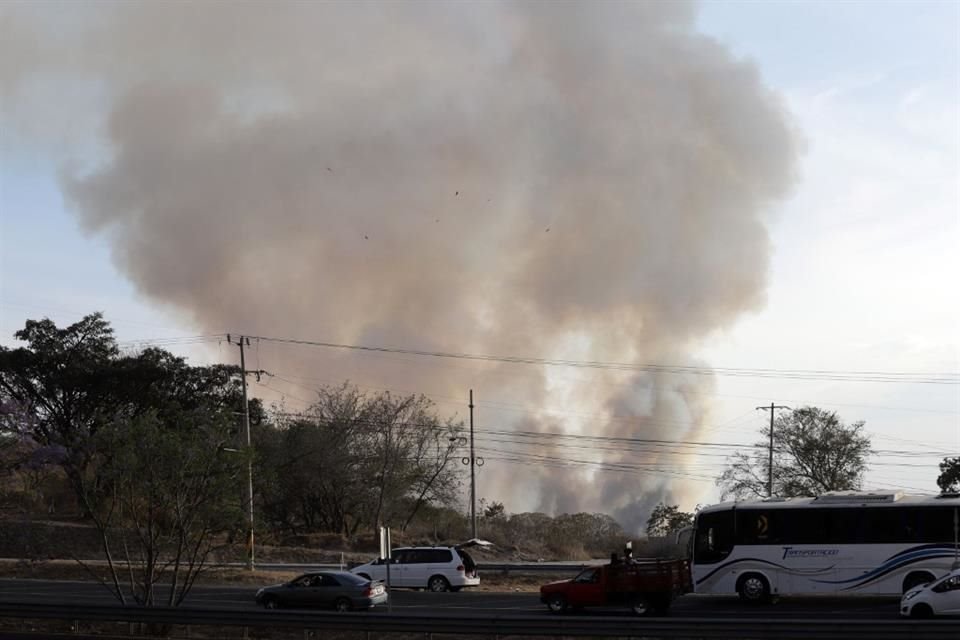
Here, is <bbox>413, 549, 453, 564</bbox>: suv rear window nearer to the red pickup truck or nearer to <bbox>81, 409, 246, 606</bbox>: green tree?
the red pickup truck

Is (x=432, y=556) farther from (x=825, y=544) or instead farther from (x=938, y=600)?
(x=938, y=600)

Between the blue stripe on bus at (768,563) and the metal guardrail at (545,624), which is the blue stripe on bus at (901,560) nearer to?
the blue stripe on bus at (768,563)

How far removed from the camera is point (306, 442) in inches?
3130

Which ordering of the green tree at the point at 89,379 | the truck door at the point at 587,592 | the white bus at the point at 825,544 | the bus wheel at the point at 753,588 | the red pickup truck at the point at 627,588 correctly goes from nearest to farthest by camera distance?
the red pickup truck at the point at 627,588, the truck door at the point at 587,592, the white bus at the point at 825,544, the bus wheel at the point at 753,588, the green tree at the point at 89,379

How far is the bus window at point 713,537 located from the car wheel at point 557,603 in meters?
6.20

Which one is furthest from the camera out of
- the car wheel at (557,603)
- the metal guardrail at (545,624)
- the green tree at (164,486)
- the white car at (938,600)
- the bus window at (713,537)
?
the bus window at (713,537)

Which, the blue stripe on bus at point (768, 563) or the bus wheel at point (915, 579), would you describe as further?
the blue stripe on bus at point (768, 563)

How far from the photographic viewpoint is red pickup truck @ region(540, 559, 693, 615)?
36281 millimetres

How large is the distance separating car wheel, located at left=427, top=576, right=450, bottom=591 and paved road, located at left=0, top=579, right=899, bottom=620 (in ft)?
2.11

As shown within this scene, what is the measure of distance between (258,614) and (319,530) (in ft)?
177

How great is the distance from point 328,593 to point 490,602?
21.7 ft

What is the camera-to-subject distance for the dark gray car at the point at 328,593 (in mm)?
38438

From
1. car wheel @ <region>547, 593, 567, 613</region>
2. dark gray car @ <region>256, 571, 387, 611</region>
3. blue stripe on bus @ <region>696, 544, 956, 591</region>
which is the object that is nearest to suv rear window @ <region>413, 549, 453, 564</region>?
dark gray car @ <region>256, 571, 387, 611</region>

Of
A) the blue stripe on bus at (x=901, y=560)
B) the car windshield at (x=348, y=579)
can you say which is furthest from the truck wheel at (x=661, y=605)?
the car windshield at (x=348, y=579)
